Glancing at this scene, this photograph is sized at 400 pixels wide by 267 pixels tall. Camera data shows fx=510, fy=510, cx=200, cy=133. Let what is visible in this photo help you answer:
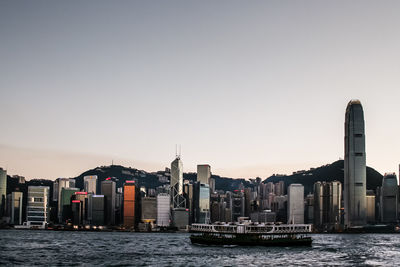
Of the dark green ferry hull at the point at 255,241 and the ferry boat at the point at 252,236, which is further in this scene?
the ferry boat at the point at 252,236

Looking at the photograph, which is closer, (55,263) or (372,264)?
(55,263)

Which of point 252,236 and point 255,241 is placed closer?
point 255,241

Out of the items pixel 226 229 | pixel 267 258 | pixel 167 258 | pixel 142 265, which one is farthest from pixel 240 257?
pixel 226 229

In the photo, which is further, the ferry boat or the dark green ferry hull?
the ferry boat

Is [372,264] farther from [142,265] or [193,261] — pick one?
[142,265]

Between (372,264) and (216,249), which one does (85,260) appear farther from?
(372,264)

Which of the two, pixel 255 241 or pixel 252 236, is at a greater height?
pixel 252 236

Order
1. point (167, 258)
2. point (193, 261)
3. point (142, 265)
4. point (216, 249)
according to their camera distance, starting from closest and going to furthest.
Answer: point (142, 265) < point (193, 261) < point (167, 258) < point (216, 249)

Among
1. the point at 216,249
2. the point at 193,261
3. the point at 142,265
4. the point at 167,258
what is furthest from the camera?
the point at 216,249

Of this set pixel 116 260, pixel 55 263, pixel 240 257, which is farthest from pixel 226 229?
pixel 55 263
